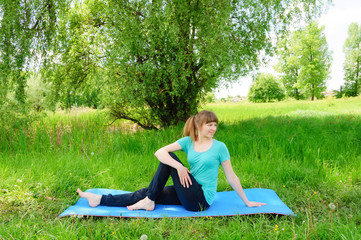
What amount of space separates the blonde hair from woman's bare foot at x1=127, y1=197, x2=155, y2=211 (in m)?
0.92

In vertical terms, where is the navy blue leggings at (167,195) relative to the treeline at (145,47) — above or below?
below

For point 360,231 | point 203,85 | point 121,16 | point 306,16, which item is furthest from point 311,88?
point 360,231

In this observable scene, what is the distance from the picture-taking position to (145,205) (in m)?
3.14

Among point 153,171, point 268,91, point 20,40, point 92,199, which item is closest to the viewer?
point 92,199

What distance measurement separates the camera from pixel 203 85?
26.3 feet

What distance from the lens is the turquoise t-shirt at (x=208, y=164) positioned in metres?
2.96

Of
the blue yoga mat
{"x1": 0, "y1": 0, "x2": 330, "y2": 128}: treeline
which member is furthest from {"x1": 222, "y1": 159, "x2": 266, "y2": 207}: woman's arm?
{"x1": 0, "y1": 0, "x2": 330, "y2": 128}: treeline

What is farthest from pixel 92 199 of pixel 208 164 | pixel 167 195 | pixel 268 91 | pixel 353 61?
pixel 268 91

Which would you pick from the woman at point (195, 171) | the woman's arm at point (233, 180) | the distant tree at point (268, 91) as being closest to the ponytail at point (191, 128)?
the woman at point (195, 171)

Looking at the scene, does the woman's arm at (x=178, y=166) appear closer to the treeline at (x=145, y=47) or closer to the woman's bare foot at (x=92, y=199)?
the woman's bare foot at (x=92, y=199)

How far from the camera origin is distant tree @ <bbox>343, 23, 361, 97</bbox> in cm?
3288

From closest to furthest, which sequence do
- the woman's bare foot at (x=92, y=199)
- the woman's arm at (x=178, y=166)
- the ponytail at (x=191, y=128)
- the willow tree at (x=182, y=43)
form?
the woman's arm at (x=178, y=166) → the ponytail at (x=191, y=128) → the woman's bare foot at (x=92, y=199) → the willow tree at (x=182, y=43)

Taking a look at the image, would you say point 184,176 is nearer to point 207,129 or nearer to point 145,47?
point 207,129

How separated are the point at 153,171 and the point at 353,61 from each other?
37.7 metres
